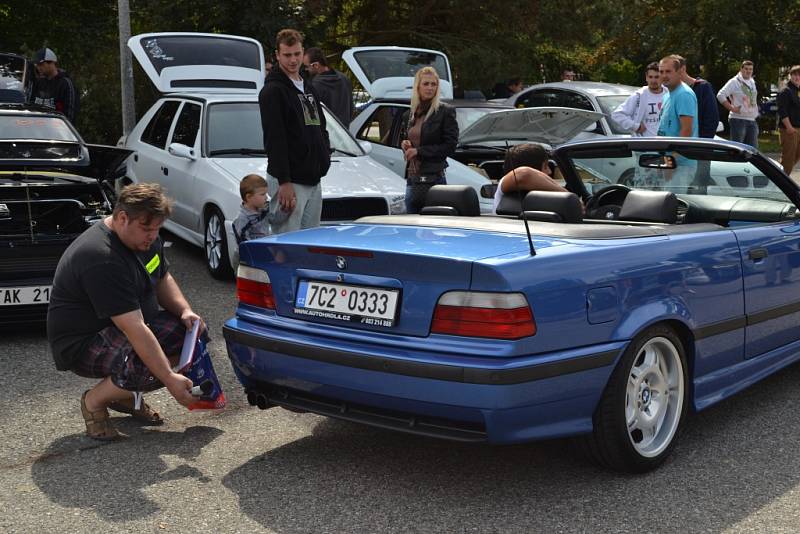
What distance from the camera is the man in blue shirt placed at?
9.32 metres

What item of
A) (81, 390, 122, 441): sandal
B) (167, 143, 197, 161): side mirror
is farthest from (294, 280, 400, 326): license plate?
(167, 143, 197, 161): side mirror

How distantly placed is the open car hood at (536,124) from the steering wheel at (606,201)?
2.04 metres

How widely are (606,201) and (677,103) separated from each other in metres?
4.10

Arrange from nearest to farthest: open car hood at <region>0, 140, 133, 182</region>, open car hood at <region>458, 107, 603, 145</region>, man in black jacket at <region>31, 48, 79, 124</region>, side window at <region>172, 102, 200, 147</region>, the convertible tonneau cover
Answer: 1. the convertible tonneau cover
2. open car hood at <region>0, 140, 133, 182</region>
3. open car hood at <region>458, 107, 603, 145</region>
4. side window at <region>172, 102, 200, 147</region>
5. man in black jacket at <region>31, 48, 79, 124</region>

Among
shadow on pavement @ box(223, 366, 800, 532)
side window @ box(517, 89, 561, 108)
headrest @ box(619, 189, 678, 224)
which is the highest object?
headrest @ box(619, 189, 678, 224)

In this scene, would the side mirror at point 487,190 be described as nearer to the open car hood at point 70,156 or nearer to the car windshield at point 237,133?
the car windshield at point 237,133

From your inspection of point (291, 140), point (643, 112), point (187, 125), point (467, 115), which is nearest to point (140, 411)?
point (291, 140)

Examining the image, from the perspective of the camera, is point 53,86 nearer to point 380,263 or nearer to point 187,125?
point 187,125

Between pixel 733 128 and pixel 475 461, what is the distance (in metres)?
11.2

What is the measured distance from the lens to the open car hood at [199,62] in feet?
A: 33.1

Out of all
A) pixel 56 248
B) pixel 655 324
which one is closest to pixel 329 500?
pixel 655 324

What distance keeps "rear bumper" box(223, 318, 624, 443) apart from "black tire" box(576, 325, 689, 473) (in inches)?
3.4

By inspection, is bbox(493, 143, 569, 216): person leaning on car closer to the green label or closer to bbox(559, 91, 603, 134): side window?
the green label

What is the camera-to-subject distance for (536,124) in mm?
7953
